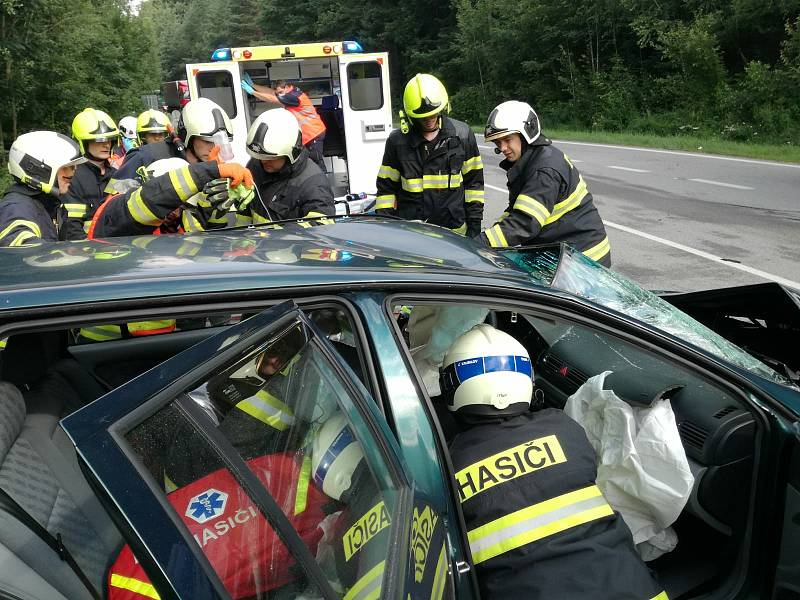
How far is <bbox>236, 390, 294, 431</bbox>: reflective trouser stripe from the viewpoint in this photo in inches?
54.6

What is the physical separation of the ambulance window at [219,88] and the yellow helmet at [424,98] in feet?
16.3

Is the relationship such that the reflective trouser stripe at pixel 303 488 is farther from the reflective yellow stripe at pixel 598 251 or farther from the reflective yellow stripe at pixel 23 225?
the reflective yellow stripe at pixel 598 251

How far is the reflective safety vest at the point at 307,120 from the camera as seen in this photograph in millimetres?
7868

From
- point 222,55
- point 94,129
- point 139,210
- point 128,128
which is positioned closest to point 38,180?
point 139,210

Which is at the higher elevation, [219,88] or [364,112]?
[219,88]

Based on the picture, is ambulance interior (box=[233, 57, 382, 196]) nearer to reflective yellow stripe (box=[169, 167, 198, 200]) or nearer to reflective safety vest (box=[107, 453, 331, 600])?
reflective yellow stripe (box=[169, 167, 198, 200])

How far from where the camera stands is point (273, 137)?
402 cm

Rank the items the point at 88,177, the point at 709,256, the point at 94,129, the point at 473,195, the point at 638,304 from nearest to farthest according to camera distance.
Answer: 1. the point at 638,304
2. the point at 473,195
3. the point at 88,177
4. the point at 94,129
5. the point at 709,256

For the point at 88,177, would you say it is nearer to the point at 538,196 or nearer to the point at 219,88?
the point at 538,196

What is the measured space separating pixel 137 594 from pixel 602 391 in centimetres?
153

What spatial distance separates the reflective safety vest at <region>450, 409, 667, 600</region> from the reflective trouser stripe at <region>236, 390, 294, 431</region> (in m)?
0.55

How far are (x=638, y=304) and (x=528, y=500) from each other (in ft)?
3.16

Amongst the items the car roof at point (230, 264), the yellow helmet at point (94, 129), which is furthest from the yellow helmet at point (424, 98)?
the yellow helmet at point (94, 129)

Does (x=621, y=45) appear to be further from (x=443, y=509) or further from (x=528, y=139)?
(x=443, y=509)
